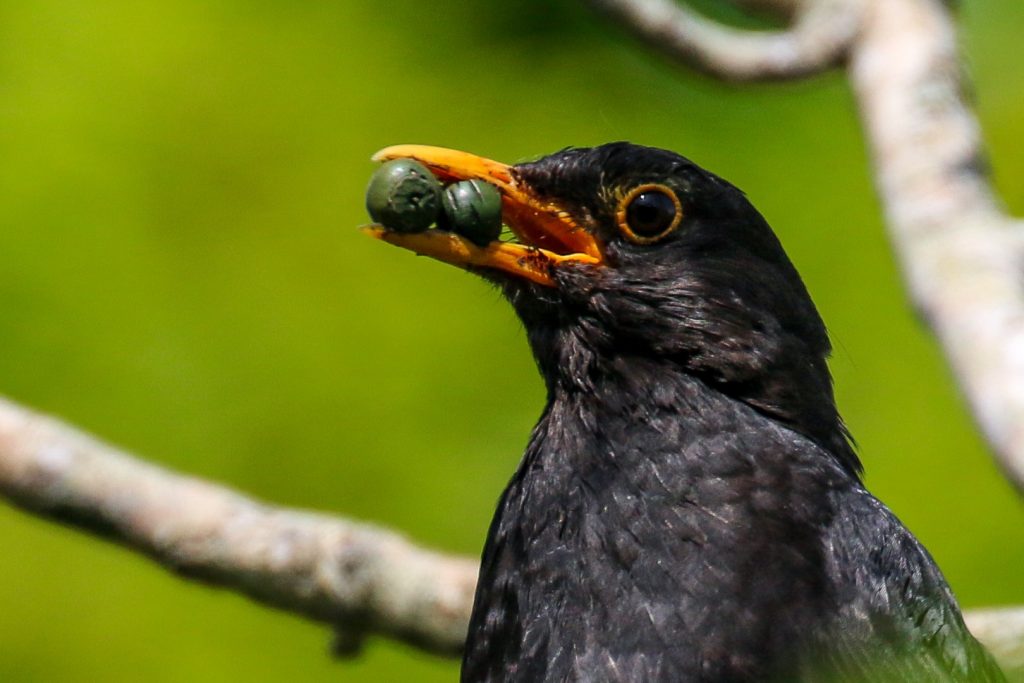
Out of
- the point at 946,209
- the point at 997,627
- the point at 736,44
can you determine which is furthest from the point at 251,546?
the point at 736,44

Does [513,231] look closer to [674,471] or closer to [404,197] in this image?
[404,197]

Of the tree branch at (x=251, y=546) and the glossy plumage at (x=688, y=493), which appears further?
the tree branch at (x=251, y=546)

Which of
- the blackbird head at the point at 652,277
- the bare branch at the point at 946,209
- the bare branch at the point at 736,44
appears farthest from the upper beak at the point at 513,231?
the bare branch at the point at 736,44

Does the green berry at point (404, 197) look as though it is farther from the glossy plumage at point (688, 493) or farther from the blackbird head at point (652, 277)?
the glossy plumage at point (688, 493)

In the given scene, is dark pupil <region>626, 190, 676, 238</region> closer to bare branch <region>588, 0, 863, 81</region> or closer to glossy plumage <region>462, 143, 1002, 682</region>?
glossy plumage <region>462, 143, 1002, 682</region>

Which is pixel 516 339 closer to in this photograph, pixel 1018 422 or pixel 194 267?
pixel 194 267

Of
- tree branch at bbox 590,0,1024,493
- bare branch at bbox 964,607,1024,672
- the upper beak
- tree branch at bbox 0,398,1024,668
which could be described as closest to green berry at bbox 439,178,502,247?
the upper beak

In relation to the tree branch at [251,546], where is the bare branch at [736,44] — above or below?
above
